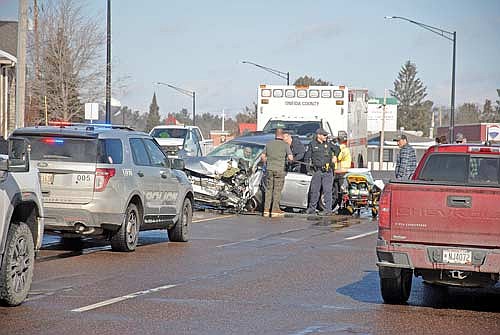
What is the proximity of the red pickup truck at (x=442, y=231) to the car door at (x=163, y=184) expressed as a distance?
616cm

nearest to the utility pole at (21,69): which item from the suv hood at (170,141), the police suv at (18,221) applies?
the suv hood at (170,141)

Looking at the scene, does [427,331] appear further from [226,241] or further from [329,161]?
[329,161]

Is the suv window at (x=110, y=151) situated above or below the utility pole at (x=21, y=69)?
below

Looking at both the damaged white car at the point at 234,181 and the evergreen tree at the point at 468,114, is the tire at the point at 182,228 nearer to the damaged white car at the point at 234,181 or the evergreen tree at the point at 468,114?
the damaged white car at the point at 234,181

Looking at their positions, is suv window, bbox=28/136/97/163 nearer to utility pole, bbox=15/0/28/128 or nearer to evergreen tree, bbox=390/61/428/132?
utility pole, bbox=15/0/28/128

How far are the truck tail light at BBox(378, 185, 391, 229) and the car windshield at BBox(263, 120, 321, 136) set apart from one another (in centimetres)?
2023

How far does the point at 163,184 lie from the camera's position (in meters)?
15.7

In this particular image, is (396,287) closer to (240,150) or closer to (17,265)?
(17,265)

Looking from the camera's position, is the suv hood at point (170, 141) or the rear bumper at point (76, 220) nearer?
the rear bumper at point (76, 220)

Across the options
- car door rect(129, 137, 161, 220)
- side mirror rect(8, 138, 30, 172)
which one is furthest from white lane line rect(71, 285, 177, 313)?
car door rect(129, 137, 161, 220)

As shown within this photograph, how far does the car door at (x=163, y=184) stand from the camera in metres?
15.6

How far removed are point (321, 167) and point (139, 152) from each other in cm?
788

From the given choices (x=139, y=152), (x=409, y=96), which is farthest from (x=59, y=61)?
→ (x=409, y=96)

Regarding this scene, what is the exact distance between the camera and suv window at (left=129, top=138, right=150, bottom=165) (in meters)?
14.9
